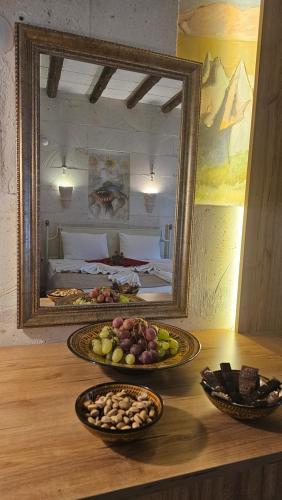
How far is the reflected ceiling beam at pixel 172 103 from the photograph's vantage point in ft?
4.07

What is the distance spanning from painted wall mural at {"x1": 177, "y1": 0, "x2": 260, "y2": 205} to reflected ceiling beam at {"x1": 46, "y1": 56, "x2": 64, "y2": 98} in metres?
0.45

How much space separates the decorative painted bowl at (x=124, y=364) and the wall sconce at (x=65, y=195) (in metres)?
0.44

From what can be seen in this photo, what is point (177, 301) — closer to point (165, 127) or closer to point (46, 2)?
point (165, 127)

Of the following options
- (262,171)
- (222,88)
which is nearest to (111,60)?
(222,88)

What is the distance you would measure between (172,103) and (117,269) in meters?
0.66

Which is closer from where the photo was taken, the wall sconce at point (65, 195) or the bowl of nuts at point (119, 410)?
the bowl of nuts at point (119, 410)

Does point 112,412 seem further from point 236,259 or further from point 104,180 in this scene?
point 236,259

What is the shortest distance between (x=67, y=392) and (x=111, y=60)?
3.54ft

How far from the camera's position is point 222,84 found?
4.33ft

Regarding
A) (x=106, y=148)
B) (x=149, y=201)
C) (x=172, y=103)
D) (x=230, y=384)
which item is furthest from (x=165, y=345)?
(x=172, y=103)

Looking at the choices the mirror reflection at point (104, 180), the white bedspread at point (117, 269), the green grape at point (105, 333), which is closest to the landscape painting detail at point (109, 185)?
the mirror reflection at point (104, 180)

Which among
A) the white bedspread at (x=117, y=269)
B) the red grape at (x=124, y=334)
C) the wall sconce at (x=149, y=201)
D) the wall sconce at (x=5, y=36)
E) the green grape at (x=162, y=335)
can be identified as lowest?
the green grape at (x=162, y=335)

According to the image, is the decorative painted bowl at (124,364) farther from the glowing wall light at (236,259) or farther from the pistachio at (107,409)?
the glowing wall light at (236,259)

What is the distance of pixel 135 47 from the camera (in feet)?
3.84
